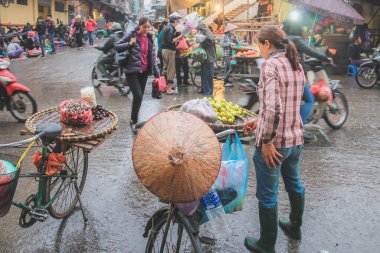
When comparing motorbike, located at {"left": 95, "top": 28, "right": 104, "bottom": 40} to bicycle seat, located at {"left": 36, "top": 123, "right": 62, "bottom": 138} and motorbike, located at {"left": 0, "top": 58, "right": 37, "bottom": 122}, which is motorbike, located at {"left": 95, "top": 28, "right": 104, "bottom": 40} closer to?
motorbike, located at {"left": 0, "top": 58, "right": 37, "bottom": 122}

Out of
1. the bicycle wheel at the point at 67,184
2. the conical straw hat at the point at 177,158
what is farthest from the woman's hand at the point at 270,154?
the bicycle wheel at the point at 67,184

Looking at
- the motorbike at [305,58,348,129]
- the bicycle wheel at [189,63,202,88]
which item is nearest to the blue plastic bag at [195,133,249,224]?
the motorbike at [305,58,348,129]

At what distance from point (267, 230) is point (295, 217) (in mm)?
459

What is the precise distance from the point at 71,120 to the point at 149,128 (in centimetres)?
123

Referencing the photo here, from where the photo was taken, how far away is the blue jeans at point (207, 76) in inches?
396

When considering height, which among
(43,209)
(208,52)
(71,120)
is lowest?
(43,209)

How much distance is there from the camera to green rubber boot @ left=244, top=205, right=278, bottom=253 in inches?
118

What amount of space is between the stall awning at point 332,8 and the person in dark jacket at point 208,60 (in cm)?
296

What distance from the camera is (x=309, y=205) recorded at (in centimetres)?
412

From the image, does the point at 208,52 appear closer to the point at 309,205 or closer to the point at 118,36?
the point at 118,36

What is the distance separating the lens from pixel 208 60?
9.92 meters

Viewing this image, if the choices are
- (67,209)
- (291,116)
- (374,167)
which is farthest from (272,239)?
(374,167)

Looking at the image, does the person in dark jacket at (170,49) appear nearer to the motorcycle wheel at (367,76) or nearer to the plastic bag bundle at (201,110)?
the motorcycle wheel at (367,76)

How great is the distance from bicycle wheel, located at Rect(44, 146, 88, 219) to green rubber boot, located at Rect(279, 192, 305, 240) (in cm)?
201
